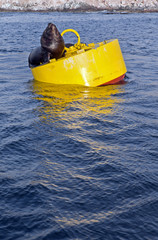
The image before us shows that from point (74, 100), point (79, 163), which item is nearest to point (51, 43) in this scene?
point (74, 100)

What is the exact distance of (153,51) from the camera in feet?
51.4

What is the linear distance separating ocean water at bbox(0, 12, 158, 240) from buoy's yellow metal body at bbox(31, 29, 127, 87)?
234mm

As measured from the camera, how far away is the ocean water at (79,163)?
Answer: 3510 mm

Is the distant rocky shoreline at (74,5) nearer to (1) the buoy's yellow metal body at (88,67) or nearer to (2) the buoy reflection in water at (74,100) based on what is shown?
(1) the buoy's yellow metal body at (88,67)

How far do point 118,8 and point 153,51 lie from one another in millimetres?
63655

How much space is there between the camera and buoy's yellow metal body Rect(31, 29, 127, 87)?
8312 millimetres

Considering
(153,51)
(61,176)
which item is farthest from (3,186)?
(153,51)

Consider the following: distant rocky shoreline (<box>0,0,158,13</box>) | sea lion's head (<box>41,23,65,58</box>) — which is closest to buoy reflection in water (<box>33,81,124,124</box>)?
sea lion's head (<box>41,23,65,58</box>)

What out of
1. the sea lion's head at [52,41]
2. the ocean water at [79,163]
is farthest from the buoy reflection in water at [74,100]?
the sea lion's head at [52,41]

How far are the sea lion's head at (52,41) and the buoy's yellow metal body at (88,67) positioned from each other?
585 mm

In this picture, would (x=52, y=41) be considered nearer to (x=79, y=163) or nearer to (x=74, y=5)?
(x=79, y=163)

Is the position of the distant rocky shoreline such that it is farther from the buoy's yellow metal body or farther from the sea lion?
the buoy's yellow metal body

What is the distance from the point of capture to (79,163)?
15.7 feet

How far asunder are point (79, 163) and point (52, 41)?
17.2 ft
